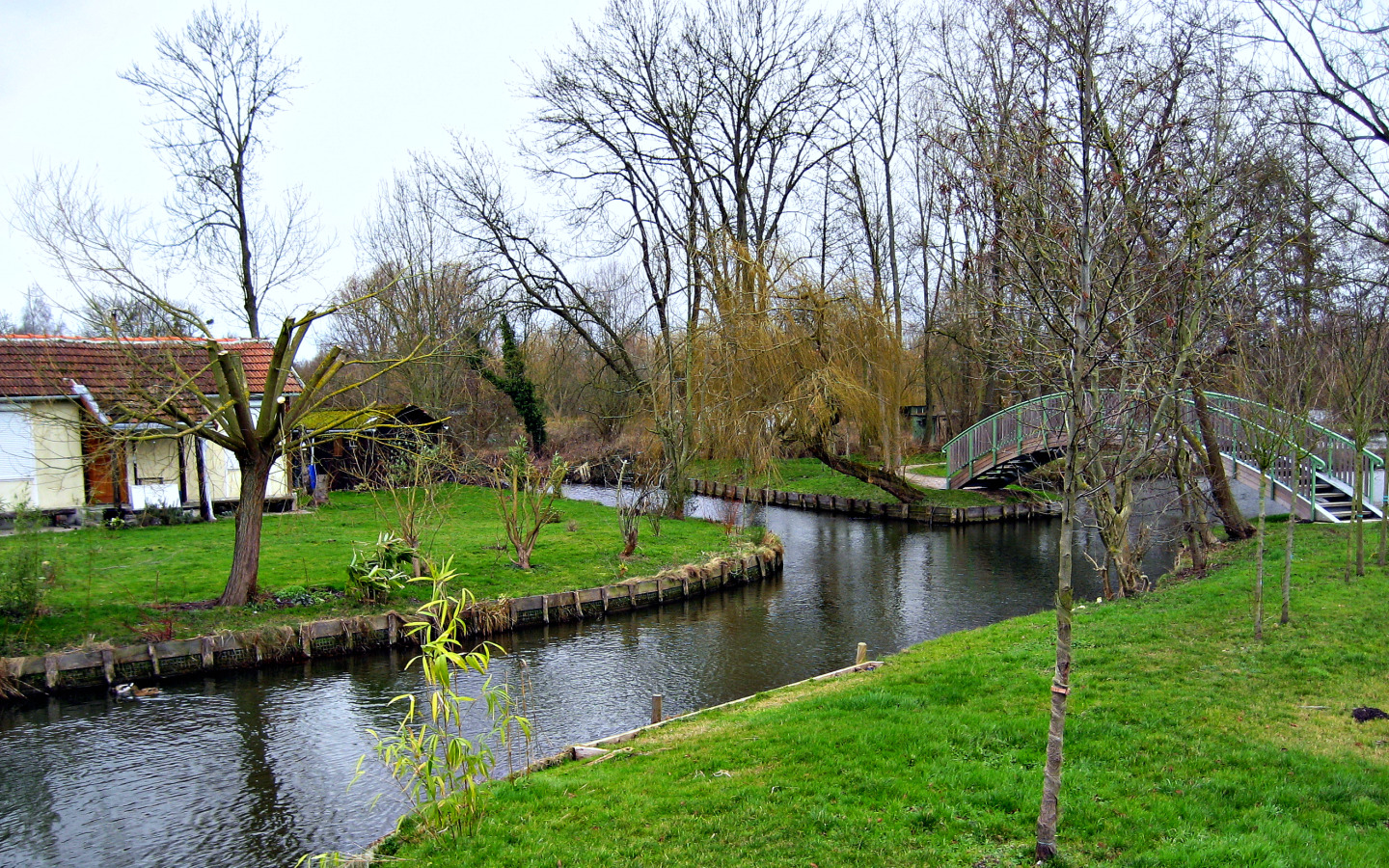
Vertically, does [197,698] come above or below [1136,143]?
below

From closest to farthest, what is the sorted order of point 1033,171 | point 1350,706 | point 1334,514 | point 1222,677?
point 1033,171
point 1350,706
point 1222,677
point 1334,514

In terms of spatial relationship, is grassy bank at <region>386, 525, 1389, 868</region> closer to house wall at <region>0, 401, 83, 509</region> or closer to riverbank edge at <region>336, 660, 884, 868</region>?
riverbank edge at <region>336, 660, 884, 868</region>

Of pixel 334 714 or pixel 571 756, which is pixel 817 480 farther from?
pixel 571 756

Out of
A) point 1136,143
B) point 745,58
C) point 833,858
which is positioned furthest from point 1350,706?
point 745,58

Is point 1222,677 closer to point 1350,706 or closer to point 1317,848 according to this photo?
point 1350,706

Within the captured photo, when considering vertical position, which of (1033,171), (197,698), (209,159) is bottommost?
(197,698)

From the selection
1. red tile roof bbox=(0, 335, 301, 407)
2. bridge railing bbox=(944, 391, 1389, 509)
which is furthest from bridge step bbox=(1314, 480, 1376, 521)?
red tile roof bbox=(0, 335, 301, 407)

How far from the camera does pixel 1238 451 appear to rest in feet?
55.4

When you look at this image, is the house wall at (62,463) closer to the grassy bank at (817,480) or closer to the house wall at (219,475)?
the house wall at (219,475)

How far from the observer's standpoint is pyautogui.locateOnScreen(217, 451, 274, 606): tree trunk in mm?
12539

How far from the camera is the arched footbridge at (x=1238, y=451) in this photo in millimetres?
9734

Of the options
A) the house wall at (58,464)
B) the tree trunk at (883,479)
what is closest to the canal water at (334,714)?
the tree trunk at (883,479)

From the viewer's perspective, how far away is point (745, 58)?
2584 centimetres

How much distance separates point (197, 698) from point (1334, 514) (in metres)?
19.0
